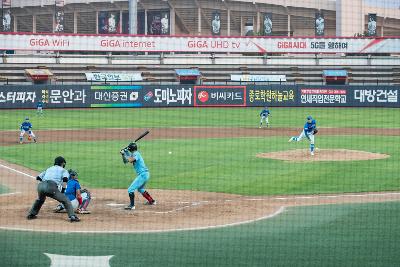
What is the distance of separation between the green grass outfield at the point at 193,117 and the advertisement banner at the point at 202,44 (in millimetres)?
15172

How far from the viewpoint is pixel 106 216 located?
1923cm

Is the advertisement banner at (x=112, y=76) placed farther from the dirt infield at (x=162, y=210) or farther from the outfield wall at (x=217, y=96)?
the dirt infield at (x=162, y=210)

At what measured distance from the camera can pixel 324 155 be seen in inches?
1271

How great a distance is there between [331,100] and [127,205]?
49.5 m

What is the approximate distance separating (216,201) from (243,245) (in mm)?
5520

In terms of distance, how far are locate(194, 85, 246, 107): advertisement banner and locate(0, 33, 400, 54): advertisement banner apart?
530 inches

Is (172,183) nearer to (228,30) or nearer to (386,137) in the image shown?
(386,137)

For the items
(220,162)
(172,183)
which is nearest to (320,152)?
(220,162)

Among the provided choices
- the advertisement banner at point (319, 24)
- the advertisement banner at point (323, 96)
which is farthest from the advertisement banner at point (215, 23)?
the advertisement banner at point (323, 96)

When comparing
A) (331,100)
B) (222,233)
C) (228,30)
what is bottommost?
(222,233)

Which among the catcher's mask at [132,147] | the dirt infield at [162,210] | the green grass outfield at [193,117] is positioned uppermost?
the green grass outfield at [193,117]

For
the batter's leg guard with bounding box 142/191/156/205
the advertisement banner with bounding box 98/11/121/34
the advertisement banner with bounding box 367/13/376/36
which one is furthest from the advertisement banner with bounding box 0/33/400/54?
the batter's leg guard with bounding box 142/191/156/205

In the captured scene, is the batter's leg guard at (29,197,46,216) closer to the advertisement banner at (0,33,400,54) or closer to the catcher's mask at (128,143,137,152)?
the catcher's mask at (128,143,137,152)

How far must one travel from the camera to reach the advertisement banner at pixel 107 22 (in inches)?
3656
